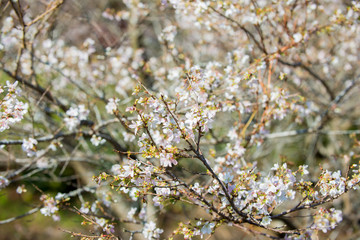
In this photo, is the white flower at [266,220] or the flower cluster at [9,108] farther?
the flower cluster at [9,108]

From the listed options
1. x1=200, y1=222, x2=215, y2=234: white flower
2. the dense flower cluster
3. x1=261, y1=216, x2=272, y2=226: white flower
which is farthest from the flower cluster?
x1=261, y1=216, x2=272, y2=226: white flower

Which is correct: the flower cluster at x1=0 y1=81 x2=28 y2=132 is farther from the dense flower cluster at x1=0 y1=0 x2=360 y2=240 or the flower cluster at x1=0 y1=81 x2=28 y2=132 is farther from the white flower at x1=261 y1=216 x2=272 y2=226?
the white flower at x1=261 y1=216 x2=272 y2=226

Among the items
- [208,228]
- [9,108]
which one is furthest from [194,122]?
[9,108]

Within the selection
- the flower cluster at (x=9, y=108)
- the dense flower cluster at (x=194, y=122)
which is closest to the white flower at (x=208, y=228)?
the dense flower cluster at (x=194, y=122)

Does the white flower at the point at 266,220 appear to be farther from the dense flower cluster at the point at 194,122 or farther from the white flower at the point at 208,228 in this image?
the white flower at the point at 208,228

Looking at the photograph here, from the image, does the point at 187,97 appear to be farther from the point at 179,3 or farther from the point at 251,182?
the point at 179,3

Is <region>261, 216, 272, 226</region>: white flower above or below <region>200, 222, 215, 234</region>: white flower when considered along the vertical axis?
above

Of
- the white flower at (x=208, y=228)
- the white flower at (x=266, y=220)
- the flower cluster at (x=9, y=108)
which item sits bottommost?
the white flower at (x=208, y=228)

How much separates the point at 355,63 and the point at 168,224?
5458mm

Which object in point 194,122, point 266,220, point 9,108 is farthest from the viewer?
point 9,108

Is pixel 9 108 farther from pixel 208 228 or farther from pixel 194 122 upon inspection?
pixel 208 228

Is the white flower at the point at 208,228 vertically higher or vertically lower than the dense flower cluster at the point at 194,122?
lower

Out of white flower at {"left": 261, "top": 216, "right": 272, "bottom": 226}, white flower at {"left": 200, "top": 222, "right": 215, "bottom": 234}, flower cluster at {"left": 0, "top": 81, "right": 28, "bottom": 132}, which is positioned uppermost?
flower cluster at {"left": 0, "top": 81, "right": 28, "bottom": 132}

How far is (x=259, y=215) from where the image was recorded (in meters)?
2.16
